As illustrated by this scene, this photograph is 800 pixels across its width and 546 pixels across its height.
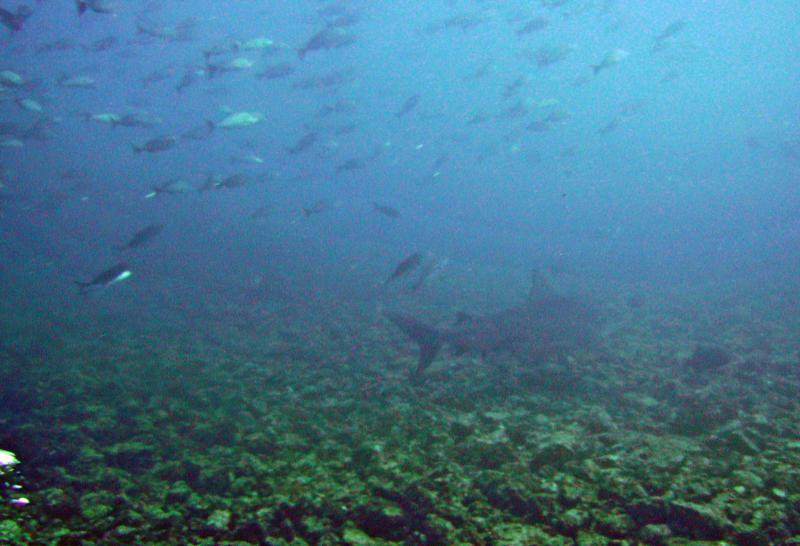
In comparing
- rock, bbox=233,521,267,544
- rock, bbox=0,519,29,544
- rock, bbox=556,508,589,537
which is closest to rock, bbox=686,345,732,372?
rock, bbox=556,508,589,537

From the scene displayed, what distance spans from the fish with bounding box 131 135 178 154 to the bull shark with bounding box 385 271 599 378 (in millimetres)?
7271

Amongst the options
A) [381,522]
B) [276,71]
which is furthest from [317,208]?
[381,522]

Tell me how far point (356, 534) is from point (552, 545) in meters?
1.43

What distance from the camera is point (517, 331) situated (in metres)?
8.38

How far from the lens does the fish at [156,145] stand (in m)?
10.6

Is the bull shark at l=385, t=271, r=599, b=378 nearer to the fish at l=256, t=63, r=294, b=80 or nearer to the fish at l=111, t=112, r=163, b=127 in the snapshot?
the fish at l=111, t=112, r=163, b=127

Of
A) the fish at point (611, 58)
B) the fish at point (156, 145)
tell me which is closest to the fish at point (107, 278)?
the fish at point (156, 145)

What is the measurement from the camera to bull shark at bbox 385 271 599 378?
7781 millimetres

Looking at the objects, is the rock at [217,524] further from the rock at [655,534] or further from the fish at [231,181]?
the fish at [231,181]

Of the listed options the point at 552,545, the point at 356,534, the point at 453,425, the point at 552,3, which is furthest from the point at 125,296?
the point at 552,3

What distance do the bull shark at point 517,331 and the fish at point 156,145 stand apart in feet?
23.9

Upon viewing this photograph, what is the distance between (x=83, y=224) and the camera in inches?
1246

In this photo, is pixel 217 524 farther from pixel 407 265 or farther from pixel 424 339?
pixel 407 265

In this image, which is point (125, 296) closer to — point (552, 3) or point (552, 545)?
point (552, 545)
